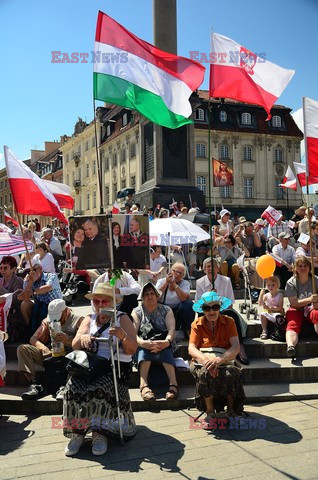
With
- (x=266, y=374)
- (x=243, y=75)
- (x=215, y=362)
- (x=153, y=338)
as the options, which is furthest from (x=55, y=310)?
(x=243, y=75)

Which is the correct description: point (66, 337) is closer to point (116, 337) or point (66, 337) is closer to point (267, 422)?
point (116, 337)

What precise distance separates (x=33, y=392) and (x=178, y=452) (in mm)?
2150

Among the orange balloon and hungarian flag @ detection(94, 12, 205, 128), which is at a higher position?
hungarian flag @ detection(94, 12, 205, 128)

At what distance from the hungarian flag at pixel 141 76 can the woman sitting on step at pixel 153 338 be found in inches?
97.4

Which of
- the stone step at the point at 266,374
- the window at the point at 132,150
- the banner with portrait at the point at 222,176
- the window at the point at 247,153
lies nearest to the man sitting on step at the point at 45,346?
the stone step at the point at 266,374

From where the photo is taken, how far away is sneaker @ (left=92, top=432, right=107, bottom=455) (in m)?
4.47

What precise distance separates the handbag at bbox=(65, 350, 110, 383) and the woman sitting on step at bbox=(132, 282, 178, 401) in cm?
103

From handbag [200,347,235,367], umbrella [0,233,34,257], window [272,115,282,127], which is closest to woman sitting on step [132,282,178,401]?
handbag [200,347,235,367]

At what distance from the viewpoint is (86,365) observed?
469 centimetres

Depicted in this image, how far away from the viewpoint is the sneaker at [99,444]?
4469mm

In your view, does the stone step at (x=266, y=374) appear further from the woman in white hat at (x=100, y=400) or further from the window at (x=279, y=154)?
the window at (x=279, y=154)

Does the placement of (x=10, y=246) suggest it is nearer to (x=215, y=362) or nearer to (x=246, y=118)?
(x=215, y=362)

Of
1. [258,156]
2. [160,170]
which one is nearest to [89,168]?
[258,156]

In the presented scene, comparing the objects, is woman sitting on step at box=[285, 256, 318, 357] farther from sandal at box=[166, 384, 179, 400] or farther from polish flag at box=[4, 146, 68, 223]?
polish flag at box=[4, 146, 68, 223]
